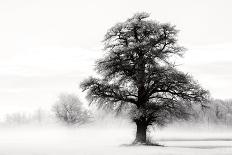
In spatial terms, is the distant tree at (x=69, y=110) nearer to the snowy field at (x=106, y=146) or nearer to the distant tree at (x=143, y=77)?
the snowy field at (x=106, y=146)

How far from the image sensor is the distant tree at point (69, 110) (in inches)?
3255

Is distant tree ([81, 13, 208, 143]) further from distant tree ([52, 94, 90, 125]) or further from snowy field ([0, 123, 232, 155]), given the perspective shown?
distant tree ([52, 94, 90, 125])

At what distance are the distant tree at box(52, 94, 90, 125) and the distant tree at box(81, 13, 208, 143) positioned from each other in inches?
1674

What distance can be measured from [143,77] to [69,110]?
46582mm

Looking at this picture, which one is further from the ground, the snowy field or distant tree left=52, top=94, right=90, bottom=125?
distant tree left=52, top=94, right=90, bottom=125

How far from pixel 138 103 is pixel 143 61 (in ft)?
13.8

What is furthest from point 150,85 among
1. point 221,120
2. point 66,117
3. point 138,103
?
point 221,120

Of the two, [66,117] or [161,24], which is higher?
[161,24]

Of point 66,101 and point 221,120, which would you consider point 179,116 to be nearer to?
point 66,101

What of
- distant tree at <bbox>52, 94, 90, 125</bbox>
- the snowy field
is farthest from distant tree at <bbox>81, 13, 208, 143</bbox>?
distant tree at <bbox>52, 94, 90, 125</bbox>

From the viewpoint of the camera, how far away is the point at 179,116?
4022 cm

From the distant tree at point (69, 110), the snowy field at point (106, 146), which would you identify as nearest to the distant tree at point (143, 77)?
the snowy field at point (106, 146)

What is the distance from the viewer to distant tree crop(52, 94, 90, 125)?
82.7 m

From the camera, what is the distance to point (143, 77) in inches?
1528
